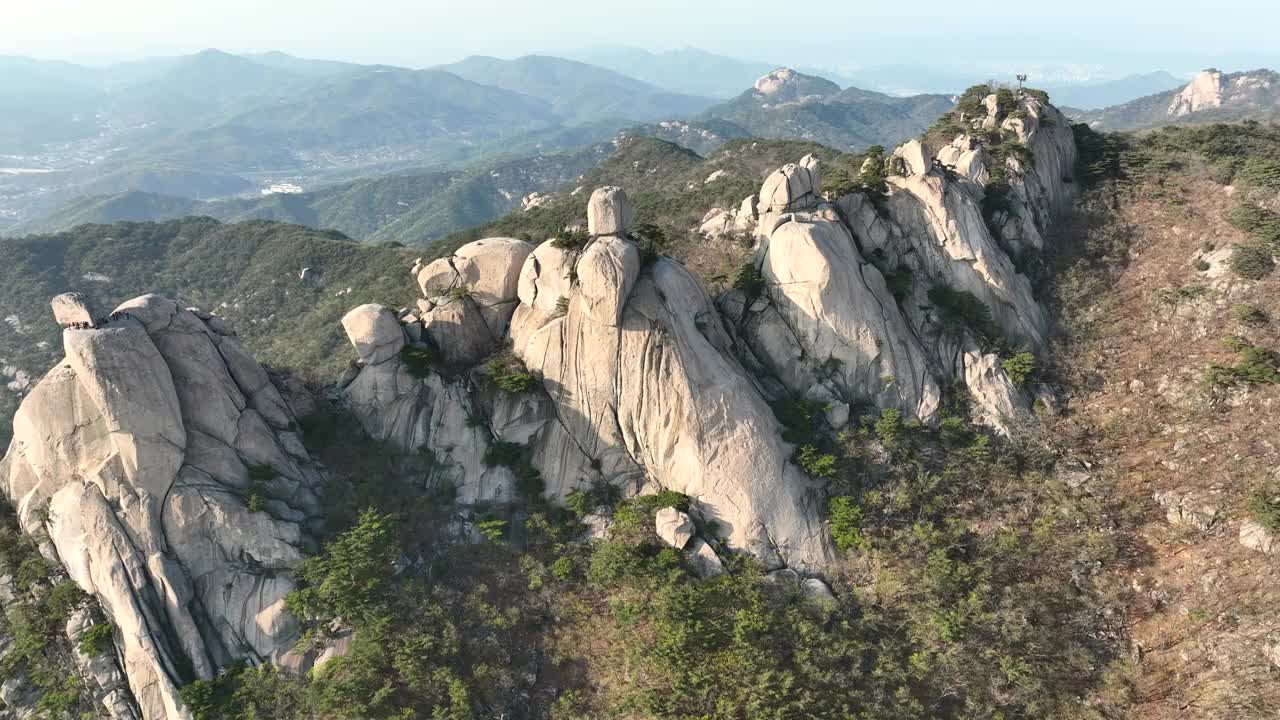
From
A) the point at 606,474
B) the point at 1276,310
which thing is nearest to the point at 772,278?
the point at 606,474

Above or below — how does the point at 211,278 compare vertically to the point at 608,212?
below

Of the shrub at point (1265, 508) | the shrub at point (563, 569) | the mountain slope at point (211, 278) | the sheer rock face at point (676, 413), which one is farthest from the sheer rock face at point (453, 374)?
the mountain slope at point (211, 278)

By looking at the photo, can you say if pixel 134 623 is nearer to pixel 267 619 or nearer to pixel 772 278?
pixel 267 619

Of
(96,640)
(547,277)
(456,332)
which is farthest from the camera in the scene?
(456,332)

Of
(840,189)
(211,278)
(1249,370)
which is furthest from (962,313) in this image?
(211,278)

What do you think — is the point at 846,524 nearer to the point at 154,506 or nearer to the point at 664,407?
the point at 664,407

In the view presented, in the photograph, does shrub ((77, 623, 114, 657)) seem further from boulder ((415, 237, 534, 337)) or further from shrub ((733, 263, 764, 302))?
shrub ((733, 263, 764, 302))
